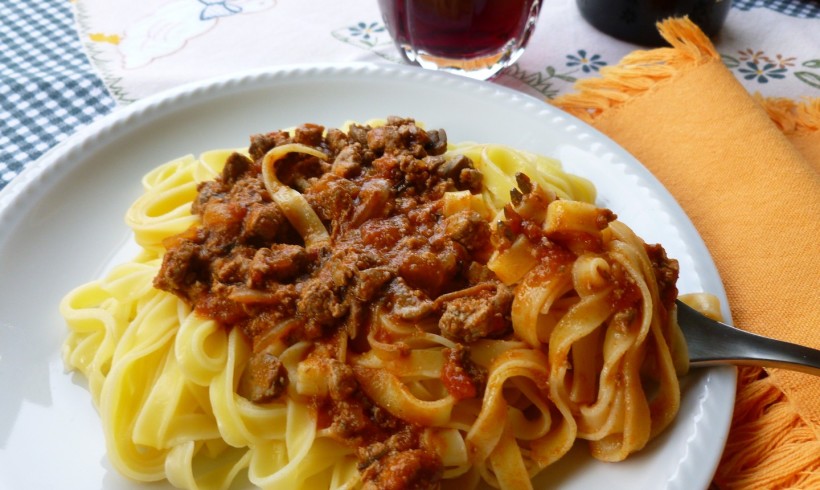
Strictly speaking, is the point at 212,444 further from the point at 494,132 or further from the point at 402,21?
the point at 402,21

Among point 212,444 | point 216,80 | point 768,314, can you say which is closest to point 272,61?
point 216,80

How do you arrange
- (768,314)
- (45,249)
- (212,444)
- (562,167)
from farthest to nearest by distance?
(562,167) → (45,249) → (768,314) → (212,444)

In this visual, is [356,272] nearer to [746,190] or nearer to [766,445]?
[766,445]


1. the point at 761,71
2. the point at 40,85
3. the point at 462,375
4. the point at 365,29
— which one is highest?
the point at 462,375

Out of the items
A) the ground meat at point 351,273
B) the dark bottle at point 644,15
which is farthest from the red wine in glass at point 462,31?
the ground meat at point 351,273

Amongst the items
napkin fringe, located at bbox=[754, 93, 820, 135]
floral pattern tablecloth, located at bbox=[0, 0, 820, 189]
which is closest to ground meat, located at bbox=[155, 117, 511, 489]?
floral pattern tablecloth, located at bbox=[0, 0, 820, 189]

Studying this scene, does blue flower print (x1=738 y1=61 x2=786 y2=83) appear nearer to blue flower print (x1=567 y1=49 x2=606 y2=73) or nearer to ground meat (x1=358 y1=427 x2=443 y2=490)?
blue flower print (x1=567 y1=49 x2=606 y2=73)

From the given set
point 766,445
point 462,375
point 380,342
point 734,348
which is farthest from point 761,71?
point 380,342
